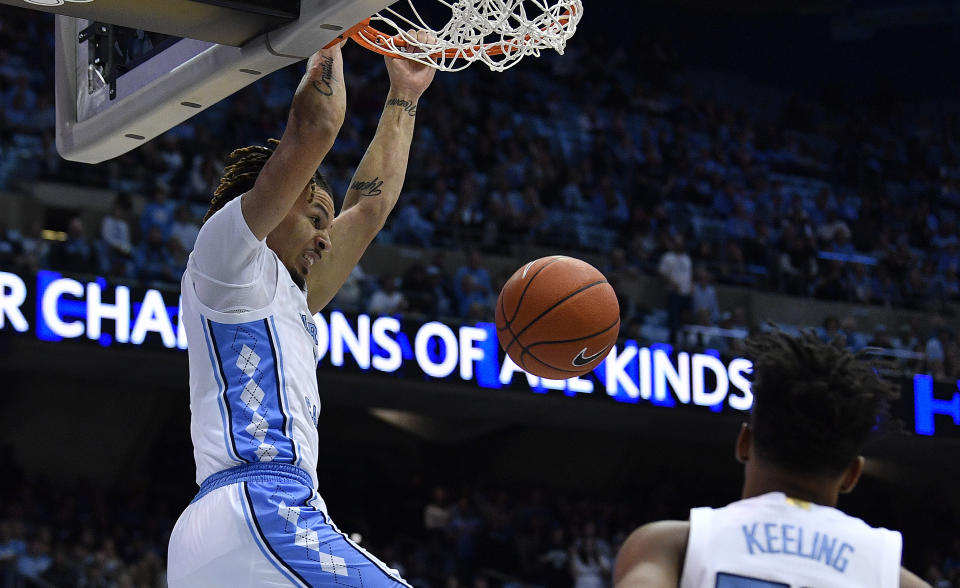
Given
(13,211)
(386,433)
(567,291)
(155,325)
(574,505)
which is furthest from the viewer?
(386,433)

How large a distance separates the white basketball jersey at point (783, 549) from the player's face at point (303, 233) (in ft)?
4.22

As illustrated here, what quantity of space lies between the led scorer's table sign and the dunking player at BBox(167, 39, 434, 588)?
5.52 metres

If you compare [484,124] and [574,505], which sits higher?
[484,124]

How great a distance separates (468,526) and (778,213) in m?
5.80

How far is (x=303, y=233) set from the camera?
2971mm

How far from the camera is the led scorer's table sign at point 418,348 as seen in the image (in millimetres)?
9430

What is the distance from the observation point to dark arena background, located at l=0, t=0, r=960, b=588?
1041cm

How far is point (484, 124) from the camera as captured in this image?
47.6 ft

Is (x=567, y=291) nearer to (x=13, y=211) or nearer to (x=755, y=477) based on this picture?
(x=755, y=477)

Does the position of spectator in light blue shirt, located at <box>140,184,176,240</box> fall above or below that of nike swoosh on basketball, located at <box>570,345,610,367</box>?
above

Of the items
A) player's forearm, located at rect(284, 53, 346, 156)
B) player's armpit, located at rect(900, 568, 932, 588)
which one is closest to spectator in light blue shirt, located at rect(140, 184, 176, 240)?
player's forearm, located at rect(284, 53, 346, 156)

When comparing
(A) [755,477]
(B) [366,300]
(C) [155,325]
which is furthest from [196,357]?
(B) [366,300]

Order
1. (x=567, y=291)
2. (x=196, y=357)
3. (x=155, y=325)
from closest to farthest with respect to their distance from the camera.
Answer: (x=196, y=357) → (x=567, y=291) → (x=155, y=325)

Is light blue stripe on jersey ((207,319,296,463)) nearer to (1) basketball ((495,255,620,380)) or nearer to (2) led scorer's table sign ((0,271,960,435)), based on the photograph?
(1) basketball ((495,255,620,380))
